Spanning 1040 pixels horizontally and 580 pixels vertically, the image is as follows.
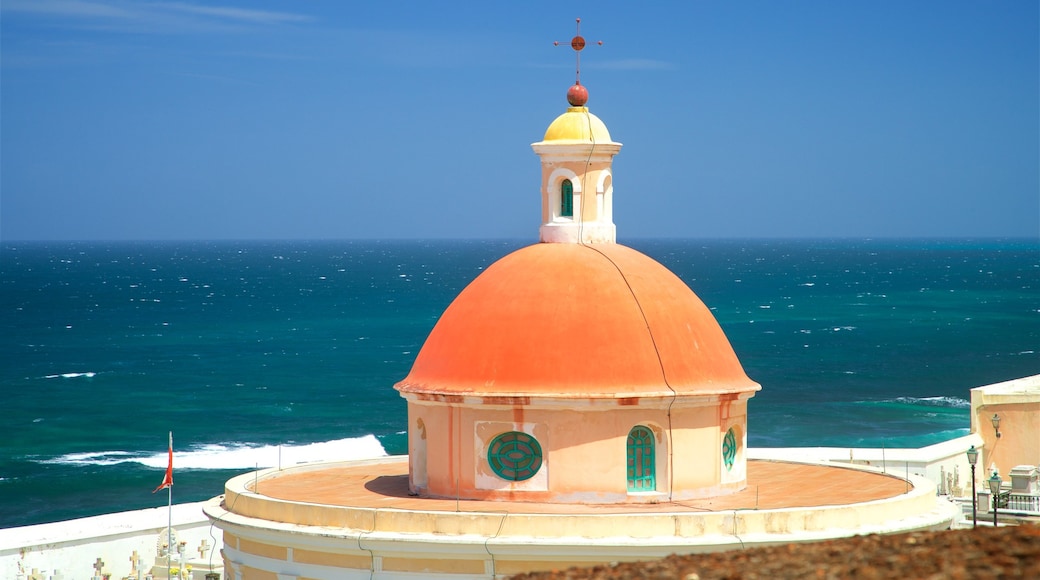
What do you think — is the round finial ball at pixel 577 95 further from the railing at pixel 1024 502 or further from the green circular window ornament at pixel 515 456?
the railing at pixel 1024 502

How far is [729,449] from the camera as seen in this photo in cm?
2284

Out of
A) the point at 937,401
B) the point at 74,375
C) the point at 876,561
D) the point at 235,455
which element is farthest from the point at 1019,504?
the point at 74,375

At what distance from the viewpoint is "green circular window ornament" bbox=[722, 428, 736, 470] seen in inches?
894

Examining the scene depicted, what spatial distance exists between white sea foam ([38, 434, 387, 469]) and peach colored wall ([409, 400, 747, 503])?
37168 millimetres

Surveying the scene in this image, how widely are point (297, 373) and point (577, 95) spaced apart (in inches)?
2640

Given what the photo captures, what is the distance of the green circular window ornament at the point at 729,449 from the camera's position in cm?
2272

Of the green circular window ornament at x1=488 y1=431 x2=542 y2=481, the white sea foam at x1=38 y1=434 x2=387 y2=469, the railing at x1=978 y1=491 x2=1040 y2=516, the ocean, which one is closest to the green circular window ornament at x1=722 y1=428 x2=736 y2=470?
the green circular window ornament at x1=488 y1=431 x2=542 y2=481

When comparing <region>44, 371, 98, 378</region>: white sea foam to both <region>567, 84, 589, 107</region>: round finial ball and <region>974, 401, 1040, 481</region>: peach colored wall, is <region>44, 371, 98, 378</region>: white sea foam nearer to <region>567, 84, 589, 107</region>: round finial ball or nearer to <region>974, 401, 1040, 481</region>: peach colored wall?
<region>974, 401, 1040, 481</region>: peach colored wall

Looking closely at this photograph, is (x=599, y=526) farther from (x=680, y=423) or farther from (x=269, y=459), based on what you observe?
(x=269, y=459)

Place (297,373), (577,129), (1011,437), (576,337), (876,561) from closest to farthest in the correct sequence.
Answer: (876,561), (576,337), (577,129), (1011,437), (297,373)

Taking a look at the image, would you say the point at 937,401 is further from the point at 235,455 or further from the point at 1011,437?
the point at 1011,437

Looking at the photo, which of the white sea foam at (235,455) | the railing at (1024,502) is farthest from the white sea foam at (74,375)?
the railing at (1024,502)

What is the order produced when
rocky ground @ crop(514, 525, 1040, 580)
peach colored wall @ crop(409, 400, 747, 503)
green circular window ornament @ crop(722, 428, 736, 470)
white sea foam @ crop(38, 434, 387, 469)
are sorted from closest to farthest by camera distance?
1. rocky ground @ crop(514, 525, 1040, 580)
2. peach colored wall @ crop(409, 400, 747, 503)
3. green circular window ornament @ crop(722, 428, 736, 470)
4. white sea foam @ crop(38, 434, 387, 469)

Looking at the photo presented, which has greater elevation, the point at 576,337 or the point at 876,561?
the point at 576,337
